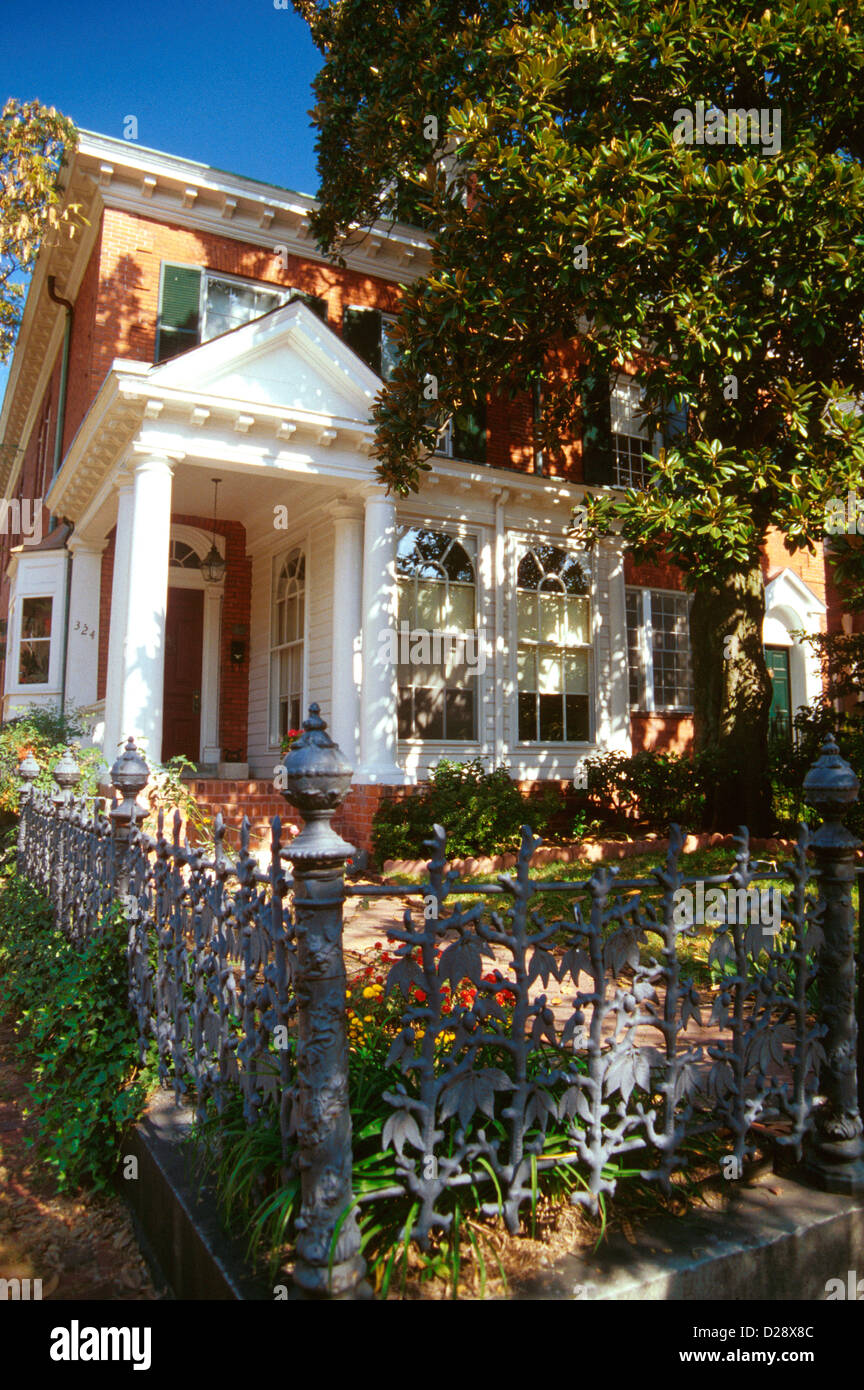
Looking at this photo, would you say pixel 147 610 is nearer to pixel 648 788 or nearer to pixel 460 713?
pixel 460 713

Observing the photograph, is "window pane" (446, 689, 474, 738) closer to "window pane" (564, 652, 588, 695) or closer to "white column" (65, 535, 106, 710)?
"window pane" (564, 652, 588, 695)

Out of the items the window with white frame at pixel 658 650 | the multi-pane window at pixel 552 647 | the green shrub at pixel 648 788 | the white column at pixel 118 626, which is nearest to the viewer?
the white column at pixel 118 626

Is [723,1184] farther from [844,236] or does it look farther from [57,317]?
[57,317]

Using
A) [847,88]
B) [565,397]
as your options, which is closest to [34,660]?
[565,397]

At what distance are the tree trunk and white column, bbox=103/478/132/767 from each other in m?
6.98

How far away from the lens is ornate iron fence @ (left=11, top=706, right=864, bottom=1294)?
2.29 m

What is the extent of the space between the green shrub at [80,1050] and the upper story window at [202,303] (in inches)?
323

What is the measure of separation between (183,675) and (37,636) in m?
2.07

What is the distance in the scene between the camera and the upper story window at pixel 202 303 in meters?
10.9

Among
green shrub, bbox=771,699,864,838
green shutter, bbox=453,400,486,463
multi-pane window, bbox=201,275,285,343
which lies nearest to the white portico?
green shutter, bbox=453,400,486,463

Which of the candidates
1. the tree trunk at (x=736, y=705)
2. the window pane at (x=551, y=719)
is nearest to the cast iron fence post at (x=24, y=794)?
the window pane at (x=551, y=719)

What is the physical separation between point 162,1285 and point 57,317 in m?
15.1

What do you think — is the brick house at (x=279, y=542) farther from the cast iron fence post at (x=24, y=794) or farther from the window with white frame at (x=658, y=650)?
the cast iron fence post at (x=24, y=794)

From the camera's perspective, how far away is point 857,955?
10.2ft
